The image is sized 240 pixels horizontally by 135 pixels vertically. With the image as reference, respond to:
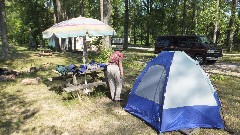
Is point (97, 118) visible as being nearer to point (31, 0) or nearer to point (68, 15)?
point (31, 0)

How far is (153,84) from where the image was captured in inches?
313

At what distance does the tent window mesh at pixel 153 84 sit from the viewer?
300 inches

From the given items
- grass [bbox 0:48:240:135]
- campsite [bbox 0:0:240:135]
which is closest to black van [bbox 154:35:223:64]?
campsite [bbox 0:0:240:135]

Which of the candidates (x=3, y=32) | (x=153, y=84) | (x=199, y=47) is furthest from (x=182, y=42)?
(x=3, y=32)

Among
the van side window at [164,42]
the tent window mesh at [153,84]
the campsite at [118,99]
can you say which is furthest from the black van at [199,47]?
the tent window mesh at [153,84]

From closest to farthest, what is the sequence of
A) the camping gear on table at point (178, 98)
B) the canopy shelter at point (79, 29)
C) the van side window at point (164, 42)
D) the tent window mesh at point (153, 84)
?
the camping gear on table at point (178, 98) < the tent window mesh at point (153, 84) < the canopy shelter at point (79, 29) < the van side window at point (164, 42)

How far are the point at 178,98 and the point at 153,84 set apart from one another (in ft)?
3.05

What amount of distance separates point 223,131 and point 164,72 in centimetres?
224

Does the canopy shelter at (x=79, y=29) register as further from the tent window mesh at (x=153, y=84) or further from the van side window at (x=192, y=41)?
the van side window at (x=192, y=41)

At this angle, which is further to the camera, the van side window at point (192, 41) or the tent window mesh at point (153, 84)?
the van side window at point (192, 41)

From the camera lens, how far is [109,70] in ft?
31.0

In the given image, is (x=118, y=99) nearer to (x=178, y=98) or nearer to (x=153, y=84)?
(x=153, y=84)

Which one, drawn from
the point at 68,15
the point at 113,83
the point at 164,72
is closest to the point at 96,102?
the point at 113,83

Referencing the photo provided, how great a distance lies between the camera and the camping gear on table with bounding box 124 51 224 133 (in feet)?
23.6
